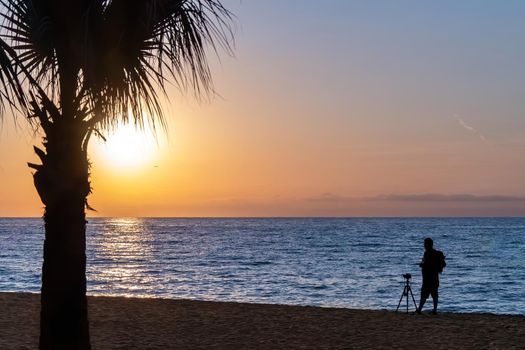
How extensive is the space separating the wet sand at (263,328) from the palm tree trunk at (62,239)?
4403 millimetres

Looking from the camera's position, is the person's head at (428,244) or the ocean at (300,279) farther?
the ocean at (300,279)

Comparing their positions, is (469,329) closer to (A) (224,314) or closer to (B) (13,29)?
(A) (224,314)

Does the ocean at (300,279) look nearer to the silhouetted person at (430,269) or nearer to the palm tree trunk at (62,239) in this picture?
the silhouetted person at (430,269)

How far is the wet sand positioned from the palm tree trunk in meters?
4.40

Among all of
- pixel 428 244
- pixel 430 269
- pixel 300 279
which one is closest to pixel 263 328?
pixel 430 269

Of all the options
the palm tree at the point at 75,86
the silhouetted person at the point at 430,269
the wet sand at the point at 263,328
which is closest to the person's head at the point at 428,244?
the silhouetted person at the point at 430,269

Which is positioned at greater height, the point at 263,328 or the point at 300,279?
the point at 263,328

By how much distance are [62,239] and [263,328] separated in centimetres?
716

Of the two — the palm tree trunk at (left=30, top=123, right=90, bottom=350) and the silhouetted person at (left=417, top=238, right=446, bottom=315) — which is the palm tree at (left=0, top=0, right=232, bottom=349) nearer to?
the palm tree trunk at (left=30, top=123, right=90, bottom=350)

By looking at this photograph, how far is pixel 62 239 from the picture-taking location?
23.1ft

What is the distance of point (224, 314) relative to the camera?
603 inches

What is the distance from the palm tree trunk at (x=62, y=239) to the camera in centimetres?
700

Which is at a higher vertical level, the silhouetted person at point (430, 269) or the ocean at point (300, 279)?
the silhouetted person at point (430, 269)

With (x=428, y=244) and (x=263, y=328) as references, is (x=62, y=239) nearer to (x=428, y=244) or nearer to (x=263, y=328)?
(x=263, y=328)
